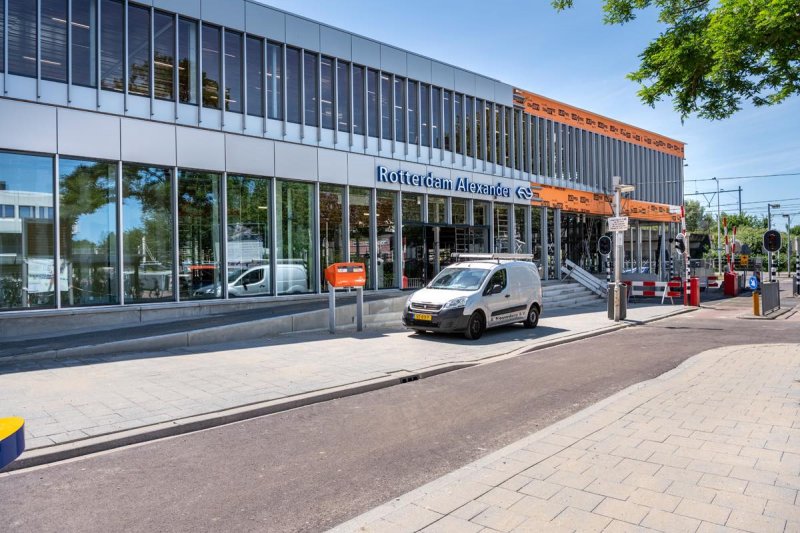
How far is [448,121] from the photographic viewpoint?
23.8 meters

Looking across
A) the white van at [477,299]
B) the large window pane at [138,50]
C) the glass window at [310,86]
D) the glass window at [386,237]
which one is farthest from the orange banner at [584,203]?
the large window pane at [138,50]

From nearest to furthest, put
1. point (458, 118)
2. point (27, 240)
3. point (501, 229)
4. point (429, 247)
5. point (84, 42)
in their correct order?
point (27, 240) < point (84, 42) < point (429, 247) < point (458, 118) < point (501, 229)

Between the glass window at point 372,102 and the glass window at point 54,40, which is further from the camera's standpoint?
the glass window at point 372,102

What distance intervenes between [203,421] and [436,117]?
1913 centimetres

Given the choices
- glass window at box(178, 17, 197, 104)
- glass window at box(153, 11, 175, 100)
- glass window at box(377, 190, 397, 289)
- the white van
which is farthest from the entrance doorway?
glass window at box(153, 11, 175, 100)

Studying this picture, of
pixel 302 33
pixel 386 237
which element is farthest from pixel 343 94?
pixel 386 237

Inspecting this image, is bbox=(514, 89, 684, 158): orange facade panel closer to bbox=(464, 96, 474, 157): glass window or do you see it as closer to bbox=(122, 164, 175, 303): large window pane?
bbox=(464, 96, 474, 157): glass window

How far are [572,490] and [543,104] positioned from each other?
91.4 feet

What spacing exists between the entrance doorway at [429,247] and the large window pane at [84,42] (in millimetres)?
11443

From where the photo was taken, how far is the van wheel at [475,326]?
1295 cm

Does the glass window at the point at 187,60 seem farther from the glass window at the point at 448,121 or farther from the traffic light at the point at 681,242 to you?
the traffic light at the point at 681,242

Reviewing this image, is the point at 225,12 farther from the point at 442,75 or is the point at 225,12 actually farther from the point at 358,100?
the point at 442,75

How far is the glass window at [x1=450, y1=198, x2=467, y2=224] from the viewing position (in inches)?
936

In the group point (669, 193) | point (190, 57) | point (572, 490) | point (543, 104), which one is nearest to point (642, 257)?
point (669, 193)
